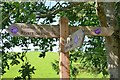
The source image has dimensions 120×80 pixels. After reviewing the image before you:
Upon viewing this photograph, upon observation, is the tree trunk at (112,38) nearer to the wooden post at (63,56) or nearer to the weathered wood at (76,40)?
the wooden post at (63,56)

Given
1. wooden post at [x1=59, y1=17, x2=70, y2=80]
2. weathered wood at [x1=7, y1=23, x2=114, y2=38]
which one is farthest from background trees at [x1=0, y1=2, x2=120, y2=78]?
wooden post at [x1=59, y1=17, x2=70, y2=80]

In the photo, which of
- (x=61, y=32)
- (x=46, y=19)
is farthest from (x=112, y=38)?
(x=61, y=32)

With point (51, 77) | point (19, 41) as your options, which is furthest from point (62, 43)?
point (51, 77)

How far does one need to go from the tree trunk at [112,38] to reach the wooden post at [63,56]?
3.42 feet

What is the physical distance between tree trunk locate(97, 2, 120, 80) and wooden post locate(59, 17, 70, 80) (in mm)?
1043

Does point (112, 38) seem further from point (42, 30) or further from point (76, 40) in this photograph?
point (76, 40)

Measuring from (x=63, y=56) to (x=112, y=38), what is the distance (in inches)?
49.3

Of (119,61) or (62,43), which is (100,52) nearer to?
(119,61)

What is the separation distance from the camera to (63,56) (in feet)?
9.23

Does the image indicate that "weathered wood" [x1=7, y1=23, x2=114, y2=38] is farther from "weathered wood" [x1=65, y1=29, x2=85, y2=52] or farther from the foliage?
the foliage

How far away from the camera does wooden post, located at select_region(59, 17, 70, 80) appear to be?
277cm

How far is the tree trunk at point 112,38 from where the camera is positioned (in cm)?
382

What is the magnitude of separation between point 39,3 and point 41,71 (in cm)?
312

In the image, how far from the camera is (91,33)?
2881 mm
